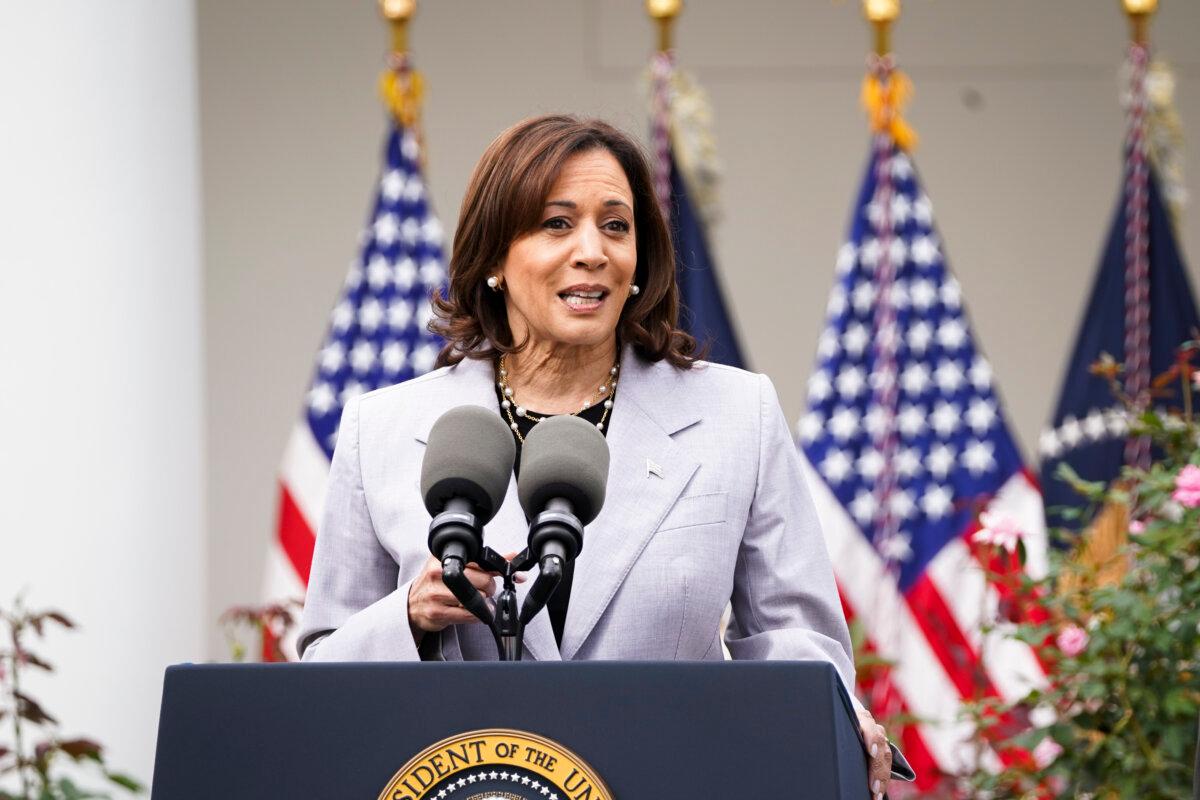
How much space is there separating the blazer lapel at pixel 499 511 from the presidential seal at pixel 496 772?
0.36m

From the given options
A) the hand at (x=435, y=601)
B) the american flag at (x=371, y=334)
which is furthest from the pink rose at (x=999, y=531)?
the american flag at (x=371, y=334)

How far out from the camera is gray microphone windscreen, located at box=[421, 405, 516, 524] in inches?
59.2

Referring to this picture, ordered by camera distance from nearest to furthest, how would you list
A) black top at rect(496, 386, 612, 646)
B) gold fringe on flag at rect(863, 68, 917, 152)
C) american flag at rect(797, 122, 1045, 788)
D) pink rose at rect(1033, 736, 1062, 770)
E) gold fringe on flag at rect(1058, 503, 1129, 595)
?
black top at rect(496, 386, 612, 646) → pink rose at rect(1033, 736, 1062, 770) → gold fringe on flag at rect(1058, 503, 1129, 595) → american flag at rect(797, 122, 1045, 788) → gold fringe on flag at rect(863, 68, 917, 152)

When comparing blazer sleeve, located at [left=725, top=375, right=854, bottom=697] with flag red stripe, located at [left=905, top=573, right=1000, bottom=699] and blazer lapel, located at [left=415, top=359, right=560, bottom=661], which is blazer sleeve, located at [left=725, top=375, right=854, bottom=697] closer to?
blazer lapel, located at [left=415, top=359, right=560, bottom=661]

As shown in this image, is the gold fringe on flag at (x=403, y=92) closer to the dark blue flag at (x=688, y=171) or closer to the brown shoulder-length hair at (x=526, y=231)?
the dark blue flag at (x=688, y=171)

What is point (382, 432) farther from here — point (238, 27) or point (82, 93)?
point (238, 27)

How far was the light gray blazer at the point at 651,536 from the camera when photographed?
192 centimetres

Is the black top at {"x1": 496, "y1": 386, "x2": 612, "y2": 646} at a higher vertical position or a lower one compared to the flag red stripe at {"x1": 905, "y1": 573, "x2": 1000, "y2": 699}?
lower

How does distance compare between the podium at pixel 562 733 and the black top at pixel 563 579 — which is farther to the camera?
the black top at pixel 563 579

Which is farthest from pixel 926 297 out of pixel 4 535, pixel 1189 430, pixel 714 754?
pixel 714 754

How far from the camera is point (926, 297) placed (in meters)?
5.40

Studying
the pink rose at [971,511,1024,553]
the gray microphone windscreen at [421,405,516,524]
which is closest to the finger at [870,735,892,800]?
the gray microphone windscreen at [421,405,516,524]

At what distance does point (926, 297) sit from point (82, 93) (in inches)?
110

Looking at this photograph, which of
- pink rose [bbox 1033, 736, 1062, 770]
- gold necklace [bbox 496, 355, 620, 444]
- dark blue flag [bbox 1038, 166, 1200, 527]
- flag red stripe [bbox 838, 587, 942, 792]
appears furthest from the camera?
dark blue flag [bbox 1038, 166, 1200, 527]
